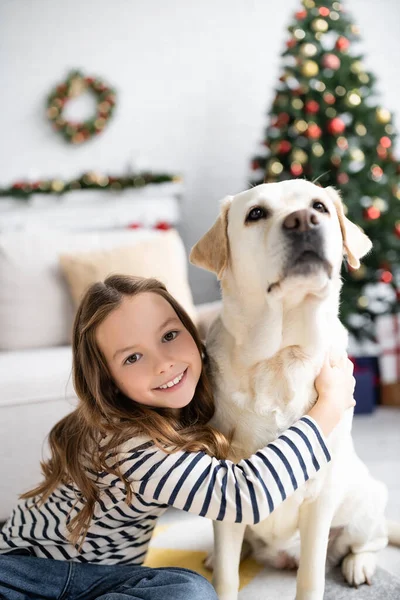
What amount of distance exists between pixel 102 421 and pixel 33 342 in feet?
4.55

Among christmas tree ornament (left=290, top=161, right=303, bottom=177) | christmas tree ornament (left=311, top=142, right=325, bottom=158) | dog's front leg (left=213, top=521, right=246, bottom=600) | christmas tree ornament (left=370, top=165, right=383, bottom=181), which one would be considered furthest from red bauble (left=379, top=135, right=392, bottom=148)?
dog's front leg (left=213, top=521, right=246, bottom=600)

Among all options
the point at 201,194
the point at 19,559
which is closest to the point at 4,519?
the point at 19,559

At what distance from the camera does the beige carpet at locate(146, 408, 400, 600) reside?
4.84 feet

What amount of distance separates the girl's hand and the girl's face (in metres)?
0.27

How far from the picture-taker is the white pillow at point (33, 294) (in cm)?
258

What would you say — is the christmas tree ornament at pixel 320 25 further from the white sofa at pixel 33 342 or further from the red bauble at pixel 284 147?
the white sofa at pixel 33 342

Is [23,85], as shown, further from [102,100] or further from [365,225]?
[365,225]

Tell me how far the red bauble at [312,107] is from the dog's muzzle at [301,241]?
2.43 m

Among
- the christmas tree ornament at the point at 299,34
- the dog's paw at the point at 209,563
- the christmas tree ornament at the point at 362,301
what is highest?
the christmas tree ornament at the point at 299,34

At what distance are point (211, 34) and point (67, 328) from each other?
2.94m

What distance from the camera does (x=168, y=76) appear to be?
4.54 meters

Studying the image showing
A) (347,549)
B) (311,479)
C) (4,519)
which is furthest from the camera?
(4,519)

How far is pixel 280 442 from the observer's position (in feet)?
3.85

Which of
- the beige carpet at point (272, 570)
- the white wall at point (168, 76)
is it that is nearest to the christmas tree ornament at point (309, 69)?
the white wall at point (168, 76)
